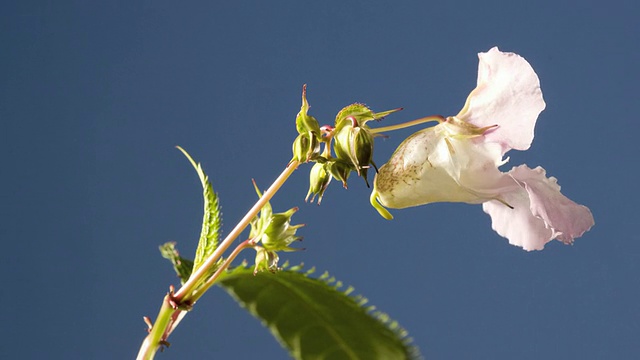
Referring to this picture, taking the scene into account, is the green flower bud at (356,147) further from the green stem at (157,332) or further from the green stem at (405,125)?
the green stem at (157,332)

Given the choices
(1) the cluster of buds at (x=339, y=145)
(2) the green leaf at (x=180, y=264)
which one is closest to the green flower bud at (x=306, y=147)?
(1) the cluster of buds at (x=339, y=145)

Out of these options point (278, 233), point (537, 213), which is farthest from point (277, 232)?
point (537, 213)

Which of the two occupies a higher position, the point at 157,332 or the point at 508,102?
the point at 508,102

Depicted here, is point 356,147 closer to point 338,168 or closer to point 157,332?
point 338,168

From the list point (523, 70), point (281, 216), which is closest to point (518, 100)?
point (523, 70)

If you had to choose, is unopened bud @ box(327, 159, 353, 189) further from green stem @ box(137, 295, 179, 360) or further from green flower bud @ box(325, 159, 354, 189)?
green stem @ box(137, 295, 179, 360)

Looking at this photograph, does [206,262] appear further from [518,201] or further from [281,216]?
[518,201]
